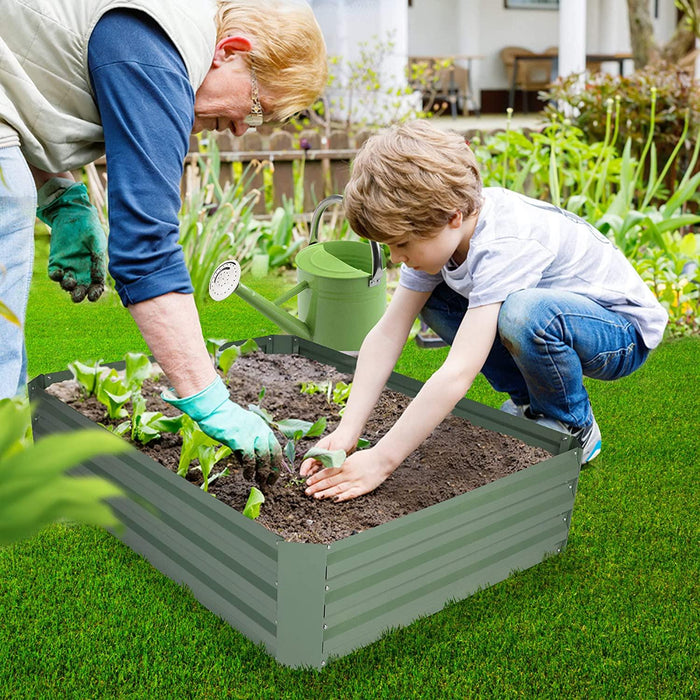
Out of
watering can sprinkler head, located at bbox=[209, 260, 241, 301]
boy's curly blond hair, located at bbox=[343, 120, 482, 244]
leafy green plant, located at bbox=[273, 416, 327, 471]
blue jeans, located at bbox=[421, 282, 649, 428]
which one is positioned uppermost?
boy's curly blond hair, located at bbox=[343, 120, 482, 244]

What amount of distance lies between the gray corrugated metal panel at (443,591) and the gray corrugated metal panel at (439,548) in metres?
0.04

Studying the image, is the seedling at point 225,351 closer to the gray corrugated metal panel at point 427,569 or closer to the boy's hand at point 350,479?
the boy's hand at point 350,479

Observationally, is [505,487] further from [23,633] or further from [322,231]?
[322,231]

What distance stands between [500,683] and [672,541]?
0.67 m

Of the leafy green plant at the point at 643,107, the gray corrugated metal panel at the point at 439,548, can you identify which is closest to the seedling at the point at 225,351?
the gray corrugated metal panel at the point at 439,548

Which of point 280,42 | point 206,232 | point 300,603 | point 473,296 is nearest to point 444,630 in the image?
point 300,603

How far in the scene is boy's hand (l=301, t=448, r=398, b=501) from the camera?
1.72 m

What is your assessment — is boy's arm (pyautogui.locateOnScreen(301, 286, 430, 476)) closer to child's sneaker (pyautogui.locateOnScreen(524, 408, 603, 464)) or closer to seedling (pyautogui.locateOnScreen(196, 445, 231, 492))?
seedling (pyautogui.locateOnScreen(196, 445, 231, 492))

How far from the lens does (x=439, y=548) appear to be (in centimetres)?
156

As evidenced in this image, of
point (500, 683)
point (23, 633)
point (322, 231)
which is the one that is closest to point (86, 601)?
point (23, 633)

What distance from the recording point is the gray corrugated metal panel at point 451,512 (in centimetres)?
138

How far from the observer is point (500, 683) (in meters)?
1.40

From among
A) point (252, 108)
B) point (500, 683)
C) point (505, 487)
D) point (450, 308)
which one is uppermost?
point (252, 108)

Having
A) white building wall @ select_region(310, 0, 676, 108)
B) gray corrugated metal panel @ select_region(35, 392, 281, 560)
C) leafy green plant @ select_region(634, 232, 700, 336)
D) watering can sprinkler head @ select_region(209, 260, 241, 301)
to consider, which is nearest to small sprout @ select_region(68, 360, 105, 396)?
gray corrugated metal panel @ select_region(35, 392, 281, 560)
